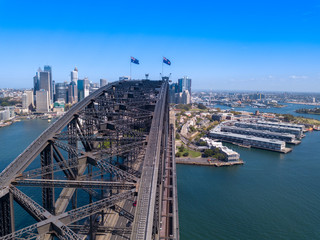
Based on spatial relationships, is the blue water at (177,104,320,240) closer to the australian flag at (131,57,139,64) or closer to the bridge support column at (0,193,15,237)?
the bridge support column at (0,193,15,237)

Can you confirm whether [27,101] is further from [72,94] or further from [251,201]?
[251,201]

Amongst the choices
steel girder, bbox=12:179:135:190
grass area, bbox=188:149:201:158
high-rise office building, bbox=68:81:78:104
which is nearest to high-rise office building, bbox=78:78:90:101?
high-rise office building, bbox=68:81:78:104

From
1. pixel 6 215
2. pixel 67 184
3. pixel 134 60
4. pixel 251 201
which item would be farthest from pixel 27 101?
pixel 67 184

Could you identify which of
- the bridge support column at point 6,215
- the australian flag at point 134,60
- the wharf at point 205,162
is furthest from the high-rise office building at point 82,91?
the bridge support column at point 6,215

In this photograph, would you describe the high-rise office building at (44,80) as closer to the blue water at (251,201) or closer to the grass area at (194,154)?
the grass area at (194,154)

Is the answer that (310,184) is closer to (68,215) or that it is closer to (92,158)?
(92,158)

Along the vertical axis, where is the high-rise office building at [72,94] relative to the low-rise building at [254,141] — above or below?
above
